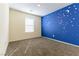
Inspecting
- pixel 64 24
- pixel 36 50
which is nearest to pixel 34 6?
pixel 36 50

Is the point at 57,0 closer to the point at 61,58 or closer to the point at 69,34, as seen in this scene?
the point at 61,58

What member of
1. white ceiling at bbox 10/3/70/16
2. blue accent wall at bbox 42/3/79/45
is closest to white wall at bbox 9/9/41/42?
white ceiling at bbox 10/3/70/16

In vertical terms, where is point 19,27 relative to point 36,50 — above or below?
A: above

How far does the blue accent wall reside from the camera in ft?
13.3

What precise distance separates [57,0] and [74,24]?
9.51 ft

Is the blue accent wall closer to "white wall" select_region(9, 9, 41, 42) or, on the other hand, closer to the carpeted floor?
"white wall" select_region(9, 9, 41, 42)

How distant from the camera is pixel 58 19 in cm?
493

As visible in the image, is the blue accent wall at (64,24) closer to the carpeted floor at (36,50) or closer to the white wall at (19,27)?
the white wall at (19,27)

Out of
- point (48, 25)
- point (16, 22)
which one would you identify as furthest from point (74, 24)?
point (16, 22)

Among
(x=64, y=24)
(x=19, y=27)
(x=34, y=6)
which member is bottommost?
(x=19, y=27)

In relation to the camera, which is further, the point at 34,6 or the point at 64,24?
the point at 64,24

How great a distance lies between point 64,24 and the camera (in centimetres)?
454

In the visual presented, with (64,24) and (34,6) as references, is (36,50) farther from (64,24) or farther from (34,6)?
(64,24)

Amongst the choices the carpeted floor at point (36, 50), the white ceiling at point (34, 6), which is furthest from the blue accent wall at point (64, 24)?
the carpeted floor at point (36, 50)
